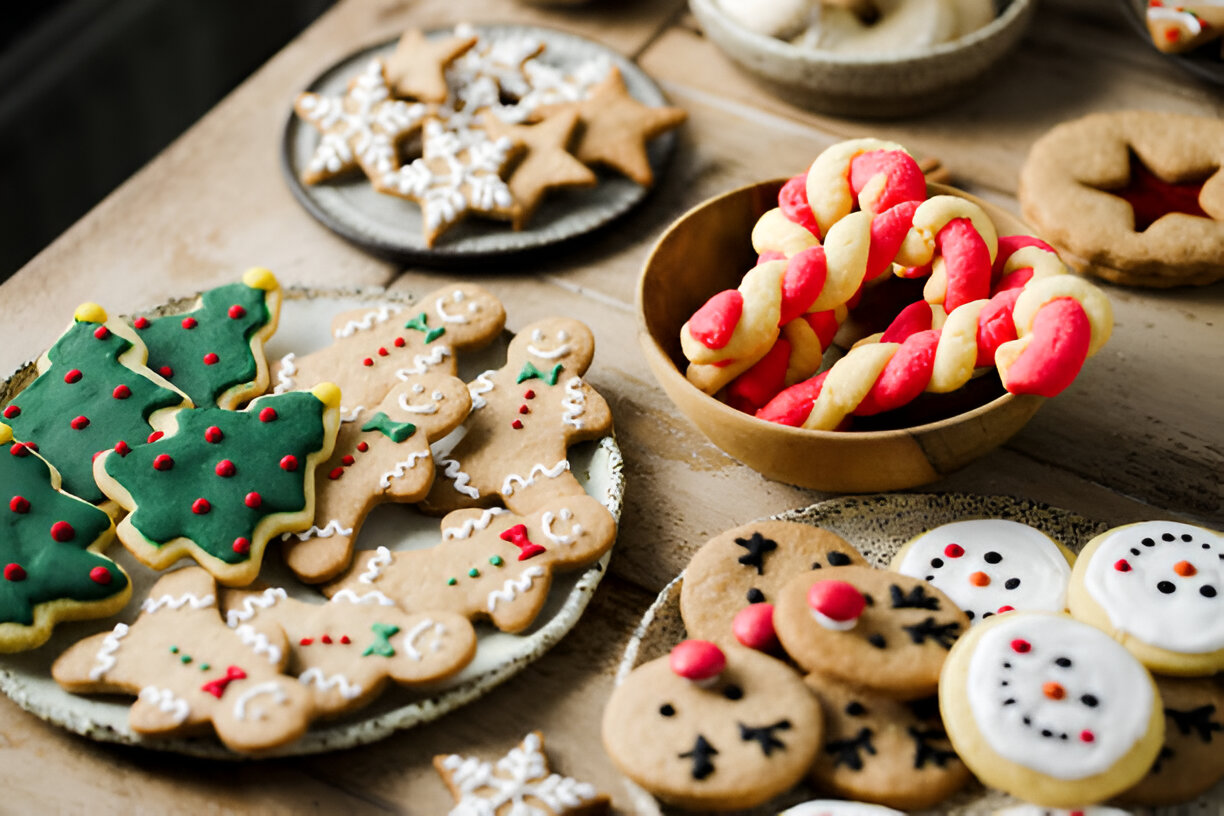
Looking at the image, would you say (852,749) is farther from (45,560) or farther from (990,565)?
(45,560)

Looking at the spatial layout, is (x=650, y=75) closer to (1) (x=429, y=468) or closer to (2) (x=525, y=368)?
(2) (x=525, y=368)

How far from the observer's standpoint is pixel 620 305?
112 centimetres

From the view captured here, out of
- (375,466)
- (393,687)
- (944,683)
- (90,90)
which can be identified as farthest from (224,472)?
(90,90)

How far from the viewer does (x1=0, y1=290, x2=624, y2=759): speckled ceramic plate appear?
74 centimetres

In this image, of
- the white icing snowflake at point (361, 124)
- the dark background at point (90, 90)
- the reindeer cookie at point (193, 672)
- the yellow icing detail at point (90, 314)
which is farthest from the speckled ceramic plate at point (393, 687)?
the dark background at point (90, 90)

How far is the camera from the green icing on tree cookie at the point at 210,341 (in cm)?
94

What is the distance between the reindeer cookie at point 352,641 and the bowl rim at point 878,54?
2.55 ft

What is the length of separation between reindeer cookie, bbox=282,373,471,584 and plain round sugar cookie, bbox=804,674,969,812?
36 centimetres

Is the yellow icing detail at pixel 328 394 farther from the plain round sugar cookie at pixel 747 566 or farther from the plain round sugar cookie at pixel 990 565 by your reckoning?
the plain round sugar cookie at pixel 990 565

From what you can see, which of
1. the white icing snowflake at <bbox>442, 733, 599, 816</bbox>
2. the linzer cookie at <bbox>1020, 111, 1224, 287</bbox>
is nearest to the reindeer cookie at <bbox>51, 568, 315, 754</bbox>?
the white icing snowflake at <bbox>442, 733, 599, 816</bbox>

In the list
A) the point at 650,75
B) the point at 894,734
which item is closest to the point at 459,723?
the point at 894,734

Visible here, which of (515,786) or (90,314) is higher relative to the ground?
(90,314)

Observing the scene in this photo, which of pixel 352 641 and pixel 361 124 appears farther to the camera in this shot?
pixel 361 124

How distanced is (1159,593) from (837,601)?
0.73 feet
